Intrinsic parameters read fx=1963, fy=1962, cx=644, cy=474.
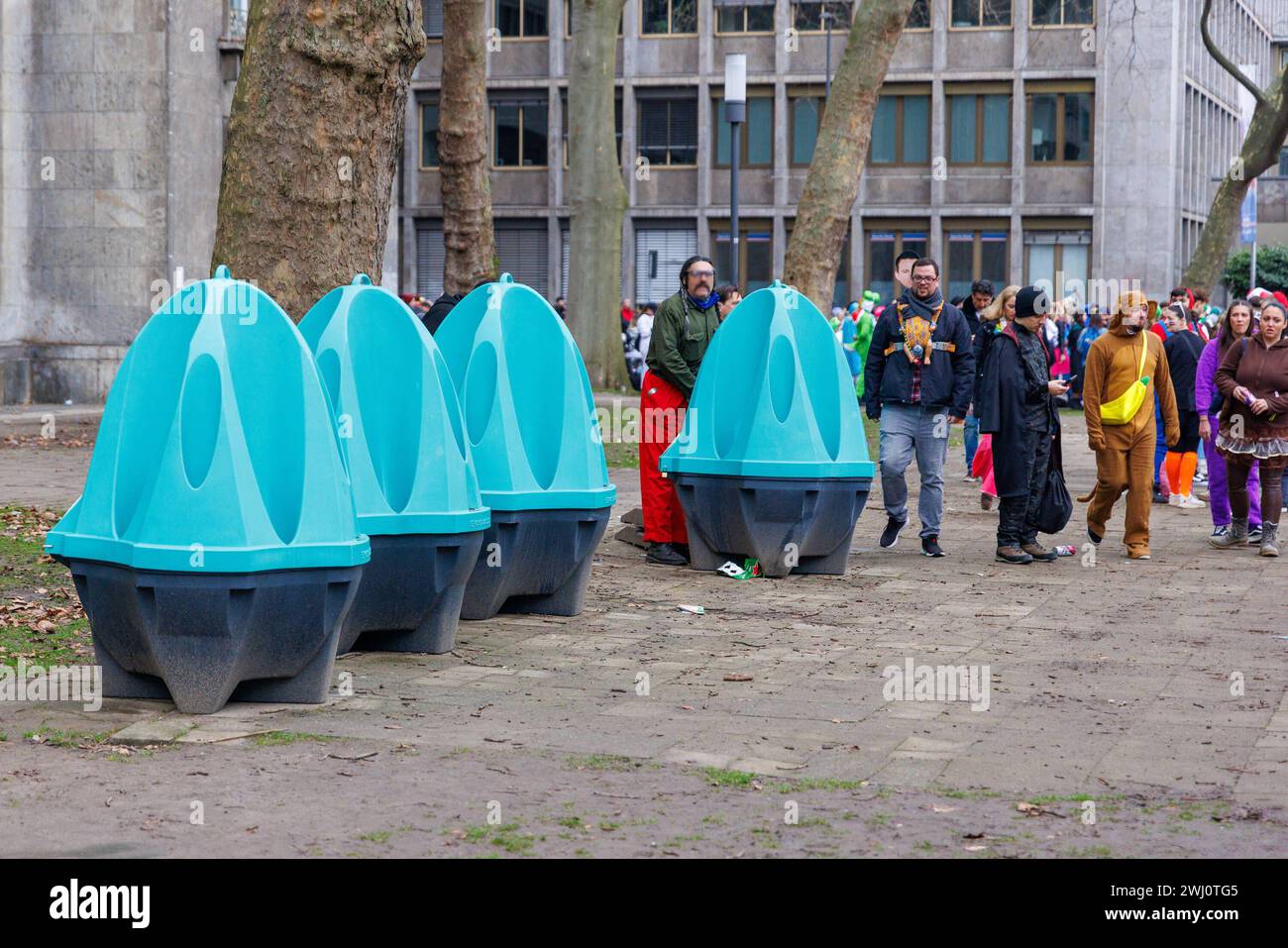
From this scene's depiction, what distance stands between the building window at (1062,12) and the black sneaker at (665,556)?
41.4m

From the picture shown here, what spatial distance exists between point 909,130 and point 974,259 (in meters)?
3.82

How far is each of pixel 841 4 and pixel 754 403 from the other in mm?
42297

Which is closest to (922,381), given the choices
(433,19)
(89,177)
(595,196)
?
(89,177)

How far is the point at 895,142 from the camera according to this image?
2045 inches

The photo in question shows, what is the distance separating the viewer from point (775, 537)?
11922mm

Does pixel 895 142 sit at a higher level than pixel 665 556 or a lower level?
higher

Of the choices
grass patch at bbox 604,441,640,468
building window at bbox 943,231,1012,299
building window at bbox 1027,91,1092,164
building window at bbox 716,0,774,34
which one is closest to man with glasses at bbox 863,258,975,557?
grass patch at bbox 604,441,640,468

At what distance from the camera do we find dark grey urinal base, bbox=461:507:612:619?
9.86 metres

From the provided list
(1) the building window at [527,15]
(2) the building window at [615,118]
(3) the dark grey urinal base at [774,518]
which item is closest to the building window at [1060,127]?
(2) the building window at [615,118]

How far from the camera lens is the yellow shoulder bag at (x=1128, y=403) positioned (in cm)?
1341

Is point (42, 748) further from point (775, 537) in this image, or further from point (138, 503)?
point (775, 537)

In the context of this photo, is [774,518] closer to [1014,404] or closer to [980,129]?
[1014,404]

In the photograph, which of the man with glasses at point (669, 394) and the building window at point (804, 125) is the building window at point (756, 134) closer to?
the building window at point (804, 125)

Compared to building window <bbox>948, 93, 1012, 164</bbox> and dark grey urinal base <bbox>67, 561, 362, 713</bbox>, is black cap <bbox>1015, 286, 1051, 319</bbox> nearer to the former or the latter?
dark grey urinal base <bbox>67, 561, 362, 713</bbox>
